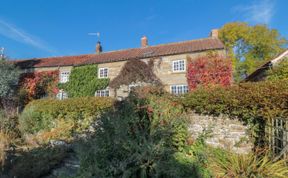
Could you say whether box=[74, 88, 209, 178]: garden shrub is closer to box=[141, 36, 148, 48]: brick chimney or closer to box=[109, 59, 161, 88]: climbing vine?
box=[109, 59, 161, 88]: climbing vine

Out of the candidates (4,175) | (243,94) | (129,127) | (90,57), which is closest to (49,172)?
(4,175)

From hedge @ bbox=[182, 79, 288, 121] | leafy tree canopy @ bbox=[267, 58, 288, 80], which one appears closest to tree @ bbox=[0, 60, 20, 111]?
hedge @ bbox=[182, 79, 288, 121]

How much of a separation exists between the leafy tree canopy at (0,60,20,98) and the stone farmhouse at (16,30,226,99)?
13.1 ft

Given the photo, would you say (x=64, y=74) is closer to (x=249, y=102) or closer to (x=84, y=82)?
(x=84, y=82)

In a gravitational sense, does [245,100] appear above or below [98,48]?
below

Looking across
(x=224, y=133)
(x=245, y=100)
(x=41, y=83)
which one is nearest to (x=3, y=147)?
(x=224, y=133)

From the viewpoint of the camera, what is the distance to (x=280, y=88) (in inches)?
366

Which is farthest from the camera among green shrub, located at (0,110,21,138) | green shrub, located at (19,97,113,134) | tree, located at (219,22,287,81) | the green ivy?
tree, located at (219,22,287,81)

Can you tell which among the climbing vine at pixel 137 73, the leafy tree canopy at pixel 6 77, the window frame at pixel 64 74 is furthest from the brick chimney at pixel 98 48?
the leafy tree canopy at pixel 6 77

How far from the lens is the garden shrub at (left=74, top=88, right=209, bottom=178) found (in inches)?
275

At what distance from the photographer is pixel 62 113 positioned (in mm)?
17281

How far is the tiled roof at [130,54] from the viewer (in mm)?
23406

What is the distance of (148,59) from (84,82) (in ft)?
23.8

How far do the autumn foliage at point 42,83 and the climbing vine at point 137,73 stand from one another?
8424 mm
